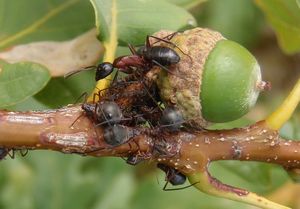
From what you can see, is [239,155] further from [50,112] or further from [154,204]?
[154,204]

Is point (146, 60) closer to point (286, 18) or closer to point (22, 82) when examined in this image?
point (22, 82)

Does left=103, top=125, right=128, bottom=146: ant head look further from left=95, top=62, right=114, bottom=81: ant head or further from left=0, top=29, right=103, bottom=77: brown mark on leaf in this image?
left=0, top=29, right=103, bottom=77: brown mark on leaf

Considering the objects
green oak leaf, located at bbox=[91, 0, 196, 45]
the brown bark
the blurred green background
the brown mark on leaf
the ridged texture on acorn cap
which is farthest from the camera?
the blurred green background


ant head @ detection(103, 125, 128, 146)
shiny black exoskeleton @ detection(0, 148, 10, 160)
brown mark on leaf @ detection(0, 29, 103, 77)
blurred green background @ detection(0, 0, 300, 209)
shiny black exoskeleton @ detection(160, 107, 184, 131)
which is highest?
shiny black exoskeleton @ detection(160, 107, 184, 131)

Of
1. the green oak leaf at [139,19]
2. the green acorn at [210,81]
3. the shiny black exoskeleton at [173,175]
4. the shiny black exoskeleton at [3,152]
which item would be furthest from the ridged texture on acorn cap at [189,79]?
the shiny black exoskeleton at [3,152]

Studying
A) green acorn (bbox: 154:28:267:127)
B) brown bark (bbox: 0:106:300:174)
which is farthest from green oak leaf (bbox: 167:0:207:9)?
brown bark (bbox: 0:106:300:174)
